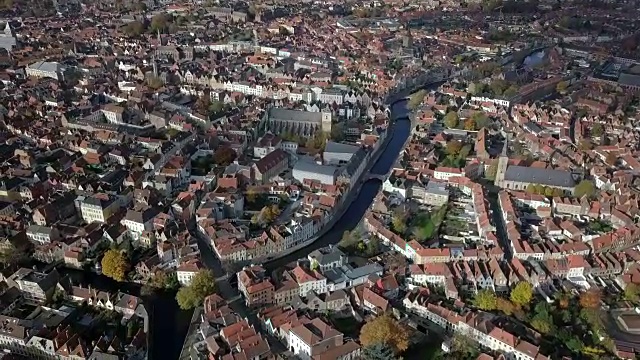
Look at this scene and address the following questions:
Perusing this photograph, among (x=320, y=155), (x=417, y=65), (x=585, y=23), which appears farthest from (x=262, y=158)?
(x=585, y=23)

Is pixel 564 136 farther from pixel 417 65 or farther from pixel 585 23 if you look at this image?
pixel 585 23

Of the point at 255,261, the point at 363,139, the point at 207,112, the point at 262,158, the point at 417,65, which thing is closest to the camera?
the point at 255,261

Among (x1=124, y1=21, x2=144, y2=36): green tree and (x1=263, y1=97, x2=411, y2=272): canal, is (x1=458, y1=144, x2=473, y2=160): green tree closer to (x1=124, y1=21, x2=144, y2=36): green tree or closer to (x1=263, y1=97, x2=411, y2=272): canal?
(x1=263, y1=97, x2=411, y2=272): canal

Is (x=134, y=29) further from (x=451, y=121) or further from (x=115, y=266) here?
(x=115, y=266)

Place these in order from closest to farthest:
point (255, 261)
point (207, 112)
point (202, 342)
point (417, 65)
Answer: point (202, 342)
point (255, 261)
point (207, 112)
point (417, 65)

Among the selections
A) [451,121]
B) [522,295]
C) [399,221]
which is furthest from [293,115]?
[522,295]

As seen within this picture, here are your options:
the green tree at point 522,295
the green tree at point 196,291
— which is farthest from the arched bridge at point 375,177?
the green tree at point 196,291

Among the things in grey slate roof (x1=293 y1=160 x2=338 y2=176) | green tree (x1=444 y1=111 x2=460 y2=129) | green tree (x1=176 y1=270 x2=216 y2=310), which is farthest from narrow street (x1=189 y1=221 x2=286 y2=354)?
green tree (x1=444 y1=111 x2=460 y2=129)

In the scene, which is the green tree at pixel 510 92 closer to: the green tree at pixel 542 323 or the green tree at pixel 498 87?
the green tree at pixel 498 87
